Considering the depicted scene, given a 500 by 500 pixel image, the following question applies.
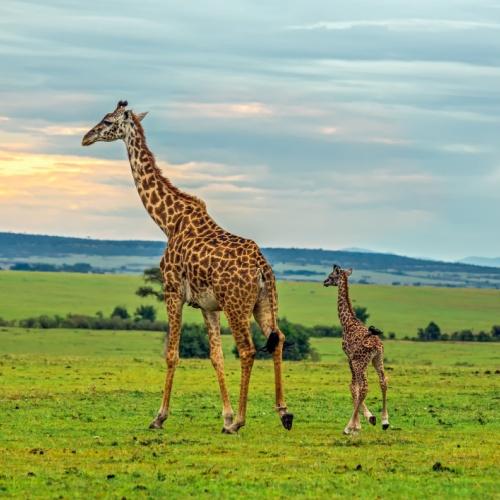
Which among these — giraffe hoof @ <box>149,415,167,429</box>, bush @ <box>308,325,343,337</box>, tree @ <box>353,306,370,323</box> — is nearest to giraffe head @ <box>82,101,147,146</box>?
giraffe hoof @ <box>149,415,167,429</box>

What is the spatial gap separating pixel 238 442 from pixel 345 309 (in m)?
3.21

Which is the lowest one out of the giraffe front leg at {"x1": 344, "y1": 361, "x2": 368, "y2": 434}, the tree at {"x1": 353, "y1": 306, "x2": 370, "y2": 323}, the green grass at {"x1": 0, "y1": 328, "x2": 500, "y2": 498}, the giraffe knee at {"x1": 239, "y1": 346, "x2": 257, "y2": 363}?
the green grass at {"x1": 0, "y1": 328, "x2": 500, "y2": 498}

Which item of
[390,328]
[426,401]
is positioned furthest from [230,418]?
[390,328]

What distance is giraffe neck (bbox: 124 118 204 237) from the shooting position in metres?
20.0

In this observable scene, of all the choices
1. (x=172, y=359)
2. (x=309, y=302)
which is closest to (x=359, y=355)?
(x=172, y=359)

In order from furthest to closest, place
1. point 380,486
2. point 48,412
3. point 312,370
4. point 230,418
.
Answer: point 312,370 → point 48,412 → point 230,418 → point 380,486

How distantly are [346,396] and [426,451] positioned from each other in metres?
10.3

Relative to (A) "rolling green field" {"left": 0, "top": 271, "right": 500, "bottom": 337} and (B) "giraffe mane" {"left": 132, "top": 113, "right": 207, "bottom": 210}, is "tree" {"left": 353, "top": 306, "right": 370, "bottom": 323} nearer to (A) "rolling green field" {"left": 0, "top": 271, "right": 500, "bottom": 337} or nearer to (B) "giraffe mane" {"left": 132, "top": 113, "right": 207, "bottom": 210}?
(A) "rolling green field" {"left": 0, "top": 271, "right": 500, "bottom": 337}

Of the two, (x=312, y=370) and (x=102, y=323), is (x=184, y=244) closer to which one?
(x=312, y=370)

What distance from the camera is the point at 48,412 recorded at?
21469mm

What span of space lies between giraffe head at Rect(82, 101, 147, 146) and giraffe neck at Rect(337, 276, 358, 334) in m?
4.39

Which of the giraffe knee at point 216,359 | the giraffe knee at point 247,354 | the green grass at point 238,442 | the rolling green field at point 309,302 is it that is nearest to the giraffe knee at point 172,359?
the giraffe knee at point 216,359

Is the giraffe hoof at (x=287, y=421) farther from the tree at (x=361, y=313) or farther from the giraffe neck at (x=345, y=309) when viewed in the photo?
the tree at (x=361, y=313)

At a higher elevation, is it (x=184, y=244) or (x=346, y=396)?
(x=184, y=244)
